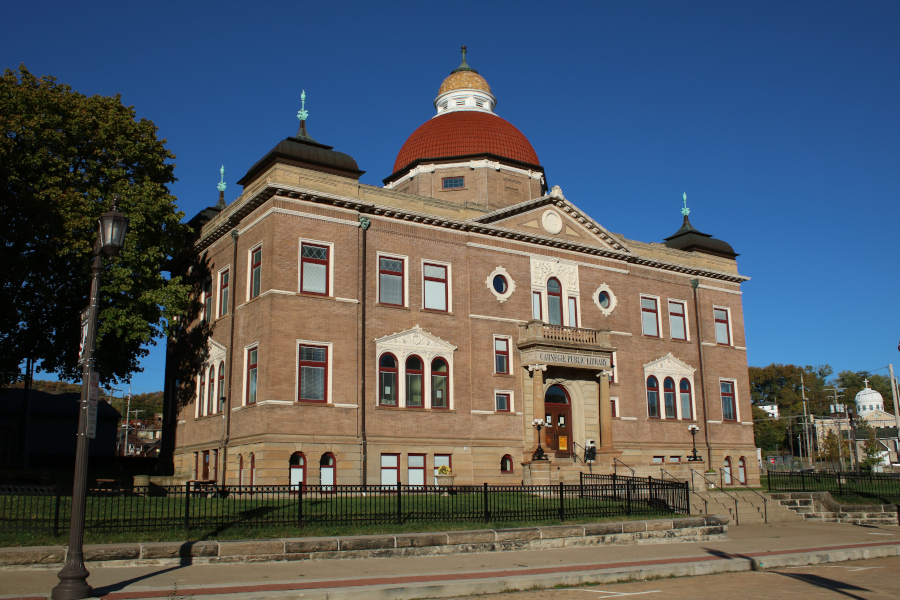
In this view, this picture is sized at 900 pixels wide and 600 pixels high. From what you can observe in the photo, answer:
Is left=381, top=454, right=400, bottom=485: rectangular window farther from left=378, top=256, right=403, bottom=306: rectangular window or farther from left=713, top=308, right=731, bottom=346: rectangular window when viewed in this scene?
left=713, top=308, right=731, bottom=346: rectangular window

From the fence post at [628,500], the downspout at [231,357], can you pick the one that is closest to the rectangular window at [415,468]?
the downspout at [231,357]

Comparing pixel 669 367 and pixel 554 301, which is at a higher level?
pixel 554 301

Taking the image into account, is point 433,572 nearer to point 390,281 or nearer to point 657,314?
point 390,281

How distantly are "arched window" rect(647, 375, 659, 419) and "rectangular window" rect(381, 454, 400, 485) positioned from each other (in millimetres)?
15066

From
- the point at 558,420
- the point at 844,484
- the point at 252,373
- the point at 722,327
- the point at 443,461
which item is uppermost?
the point at 722,327

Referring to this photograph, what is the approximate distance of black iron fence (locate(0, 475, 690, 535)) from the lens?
54.8 ft

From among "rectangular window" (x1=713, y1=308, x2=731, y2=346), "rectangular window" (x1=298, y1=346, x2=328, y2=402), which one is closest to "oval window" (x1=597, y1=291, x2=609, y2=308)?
"rectangular window" (x1=713, y1=308, x2=731, y2=346)

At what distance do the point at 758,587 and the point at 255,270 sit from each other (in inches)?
929

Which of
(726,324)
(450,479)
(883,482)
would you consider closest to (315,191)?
A: (450,479)

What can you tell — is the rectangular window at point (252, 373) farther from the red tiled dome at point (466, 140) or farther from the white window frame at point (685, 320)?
the white window frame at point (685, 320)

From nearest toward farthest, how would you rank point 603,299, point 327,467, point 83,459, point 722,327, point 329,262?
point 83,459 < point 327,467 < point 329,262 < point 603,299 < point 722,327

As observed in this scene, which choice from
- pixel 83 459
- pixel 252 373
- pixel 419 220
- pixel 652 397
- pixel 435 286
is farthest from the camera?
pixel 652 397

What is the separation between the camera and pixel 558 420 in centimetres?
3634

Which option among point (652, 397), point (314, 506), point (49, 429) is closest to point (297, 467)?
point (314, 506)
